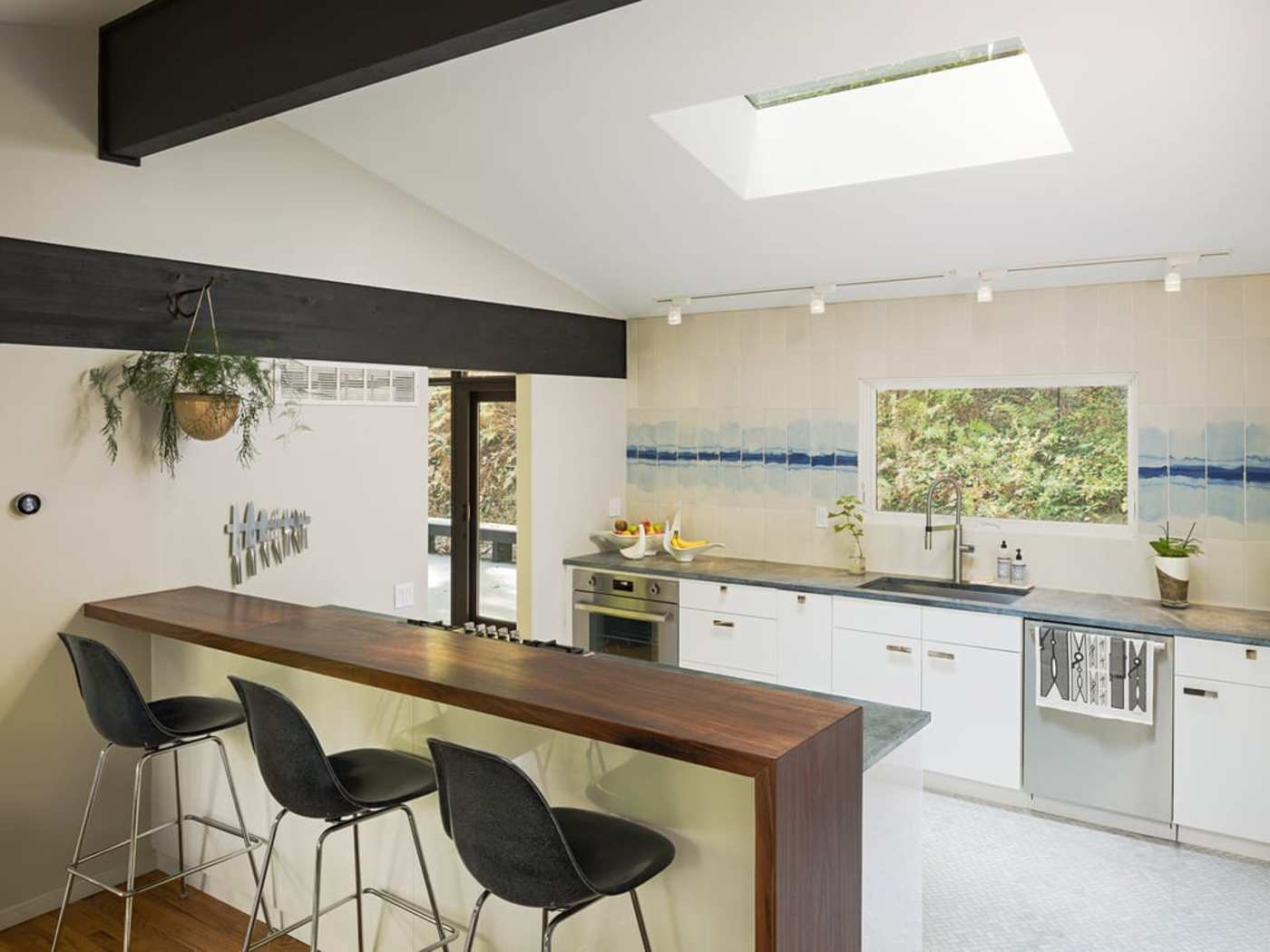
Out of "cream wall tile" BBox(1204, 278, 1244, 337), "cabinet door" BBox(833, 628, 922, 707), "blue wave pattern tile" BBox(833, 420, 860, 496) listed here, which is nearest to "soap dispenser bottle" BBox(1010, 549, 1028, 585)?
"cabinet door" BBox(833, 628, 922, 707)

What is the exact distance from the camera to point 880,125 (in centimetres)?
368

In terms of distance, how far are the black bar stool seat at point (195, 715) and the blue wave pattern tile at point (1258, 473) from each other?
4.01m

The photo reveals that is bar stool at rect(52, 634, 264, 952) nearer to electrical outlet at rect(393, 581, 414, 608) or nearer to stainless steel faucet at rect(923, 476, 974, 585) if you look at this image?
electrical outlet at rect(393, 581, 414, 608)

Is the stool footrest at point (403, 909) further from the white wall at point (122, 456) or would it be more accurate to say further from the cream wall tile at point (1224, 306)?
the cream wall tile at point (1224, 306)

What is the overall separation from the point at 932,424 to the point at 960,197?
5.02ft

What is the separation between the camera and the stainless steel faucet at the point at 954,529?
4.74m

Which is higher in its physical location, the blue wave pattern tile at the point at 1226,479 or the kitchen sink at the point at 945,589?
the blue wave pattern tile at the point at 1226,479

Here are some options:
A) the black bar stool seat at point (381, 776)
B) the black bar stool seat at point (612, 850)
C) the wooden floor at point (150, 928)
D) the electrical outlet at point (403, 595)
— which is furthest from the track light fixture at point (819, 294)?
the wooden floor at point (150, 928)

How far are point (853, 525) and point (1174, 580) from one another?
152 centimetres

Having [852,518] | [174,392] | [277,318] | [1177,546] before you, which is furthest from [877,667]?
[174,392]

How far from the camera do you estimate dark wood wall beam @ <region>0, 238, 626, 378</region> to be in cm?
322

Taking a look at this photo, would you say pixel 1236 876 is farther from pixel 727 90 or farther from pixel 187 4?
pixel 187 4

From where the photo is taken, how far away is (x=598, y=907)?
2330mm

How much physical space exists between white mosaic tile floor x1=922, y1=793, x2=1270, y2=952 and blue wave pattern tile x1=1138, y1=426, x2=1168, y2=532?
1.39m
